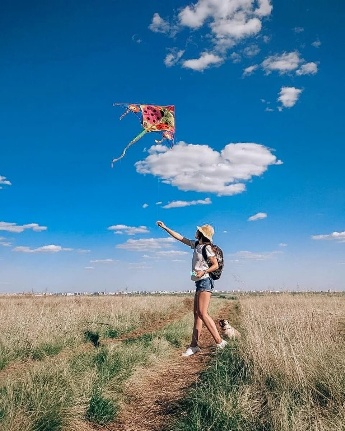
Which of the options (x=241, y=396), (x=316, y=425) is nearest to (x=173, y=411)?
(x=241, y=396)

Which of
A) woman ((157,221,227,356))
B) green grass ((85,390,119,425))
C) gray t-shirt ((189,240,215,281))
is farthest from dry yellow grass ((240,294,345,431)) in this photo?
gray t-shirt ((189,240,215,281))

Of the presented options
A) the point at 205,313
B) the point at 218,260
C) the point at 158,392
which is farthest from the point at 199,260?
the point at 158,392

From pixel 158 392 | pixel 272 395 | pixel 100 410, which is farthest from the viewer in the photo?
pixel 158 392

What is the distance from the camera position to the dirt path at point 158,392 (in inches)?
160

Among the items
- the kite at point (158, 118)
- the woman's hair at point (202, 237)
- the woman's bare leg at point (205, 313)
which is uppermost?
the kite at point (158, 118)

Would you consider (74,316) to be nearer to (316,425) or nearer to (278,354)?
(278,354)

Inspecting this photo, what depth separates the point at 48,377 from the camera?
4586 millimetres

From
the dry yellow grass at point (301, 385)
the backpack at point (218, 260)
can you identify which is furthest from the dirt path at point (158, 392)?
the backpack at point (218, 260)

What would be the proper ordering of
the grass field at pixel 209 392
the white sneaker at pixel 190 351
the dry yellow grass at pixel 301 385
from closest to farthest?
the dry yellow grass at pixel 301 385 → the grass field at pixel 209 392 → the white sneaker at pixel 190 351

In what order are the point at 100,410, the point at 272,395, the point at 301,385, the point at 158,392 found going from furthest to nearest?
the point at 158,392
the point at 100,410
the point at 301,385
the point at 272,395

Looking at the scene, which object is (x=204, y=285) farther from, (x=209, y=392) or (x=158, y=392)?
(x=209, y=392)

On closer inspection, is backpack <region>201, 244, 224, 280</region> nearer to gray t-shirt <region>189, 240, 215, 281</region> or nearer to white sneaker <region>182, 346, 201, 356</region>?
gray t-shirt <region>189, 240, 215, 281</region>

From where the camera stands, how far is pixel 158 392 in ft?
16.7

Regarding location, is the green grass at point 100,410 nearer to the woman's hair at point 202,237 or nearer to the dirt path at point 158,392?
the dirt path at point 158,392
